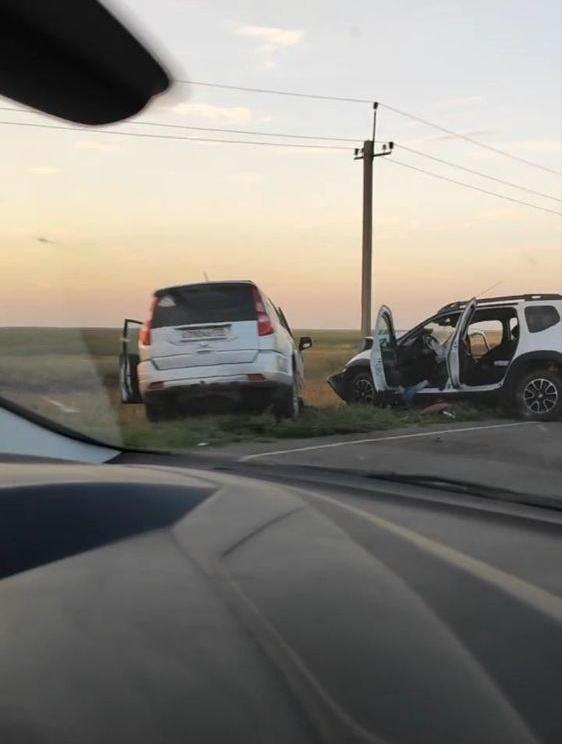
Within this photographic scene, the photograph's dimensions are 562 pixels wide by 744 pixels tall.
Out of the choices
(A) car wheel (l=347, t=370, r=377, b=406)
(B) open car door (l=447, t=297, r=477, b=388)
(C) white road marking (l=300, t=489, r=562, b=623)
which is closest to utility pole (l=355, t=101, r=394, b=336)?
(A) car wheel (l=347, t=370, r=377, b=406)

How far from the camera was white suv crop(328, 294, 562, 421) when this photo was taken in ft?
29.1

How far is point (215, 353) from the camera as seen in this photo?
284 inches

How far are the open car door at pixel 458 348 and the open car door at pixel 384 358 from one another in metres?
0.60

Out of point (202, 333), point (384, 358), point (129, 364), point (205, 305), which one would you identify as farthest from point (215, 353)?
point (384, 358)

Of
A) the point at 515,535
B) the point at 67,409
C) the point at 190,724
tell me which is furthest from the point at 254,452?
the point at 190,724

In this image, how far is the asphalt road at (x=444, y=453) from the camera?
490 centimetres

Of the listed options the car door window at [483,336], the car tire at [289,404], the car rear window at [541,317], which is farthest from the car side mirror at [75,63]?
the car door window at [483,336]

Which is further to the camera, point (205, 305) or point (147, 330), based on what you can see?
point (205, 305)

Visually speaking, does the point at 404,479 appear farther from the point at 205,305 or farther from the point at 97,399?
the point at 205,305

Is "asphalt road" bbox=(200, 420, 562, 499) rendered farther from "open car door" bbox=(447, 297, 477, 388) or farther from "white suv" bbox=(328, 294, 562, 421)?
"open car door" bbox=(447, 297, 477, 388)

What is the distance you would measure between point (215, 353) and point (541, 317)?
12.6 ft

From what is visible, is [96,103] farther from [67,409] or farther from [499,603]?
[67,409]

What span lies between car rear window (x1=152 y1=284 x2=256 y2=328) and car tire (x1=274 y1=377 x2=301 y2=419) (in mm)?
689

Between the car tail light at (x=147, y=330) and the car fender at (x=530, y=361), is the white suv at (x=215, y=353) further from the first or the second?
the car fender at (x=530, y=361)
